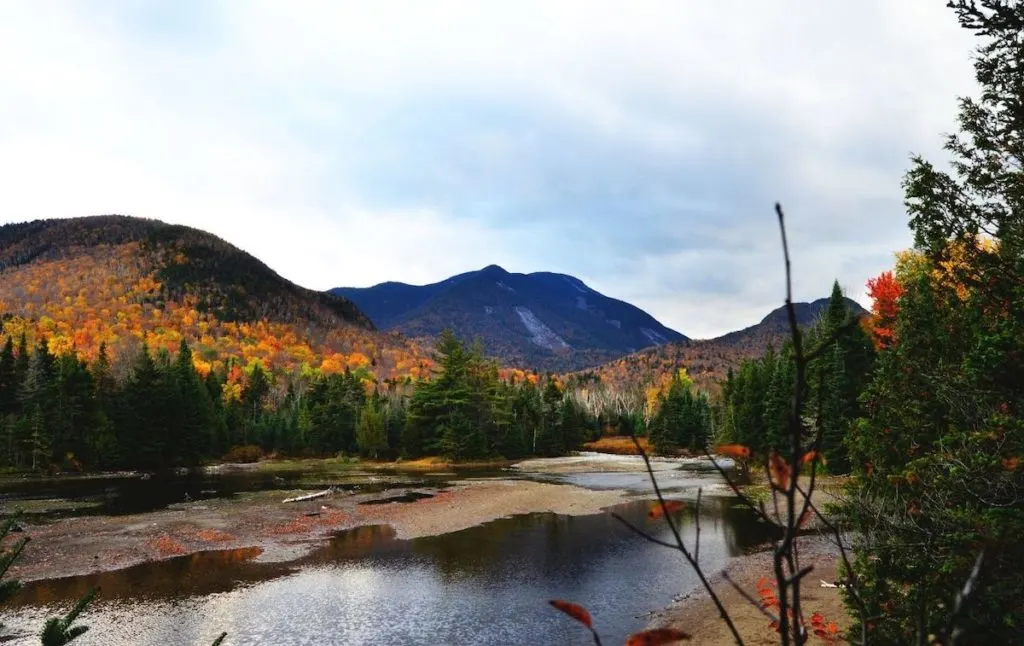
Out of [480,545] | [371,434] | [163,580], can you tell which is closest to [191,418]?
[371,434]

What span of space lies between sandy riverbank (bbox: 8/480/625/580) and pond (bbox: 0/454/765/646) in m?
1.46

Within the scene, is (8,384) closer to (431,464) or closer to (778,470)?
(431,464)

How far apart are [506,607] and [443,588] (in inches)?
119

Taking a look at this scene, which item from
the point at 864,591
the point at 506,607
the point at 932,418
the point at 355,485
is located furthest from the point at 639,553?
the point at 355,485

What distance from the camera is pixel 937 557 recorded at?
11.0 m

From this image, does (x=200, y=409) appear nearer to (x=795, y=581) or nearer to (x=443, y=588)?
(x=443, y=588)

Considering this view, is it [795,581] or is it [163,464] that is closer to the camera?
[795,581]

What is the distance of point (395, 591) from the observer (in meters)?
22.5

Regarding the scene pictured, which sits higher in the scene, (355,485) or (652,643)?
(652,643)

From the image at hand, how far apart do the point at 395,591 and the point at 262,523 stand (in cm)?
1531

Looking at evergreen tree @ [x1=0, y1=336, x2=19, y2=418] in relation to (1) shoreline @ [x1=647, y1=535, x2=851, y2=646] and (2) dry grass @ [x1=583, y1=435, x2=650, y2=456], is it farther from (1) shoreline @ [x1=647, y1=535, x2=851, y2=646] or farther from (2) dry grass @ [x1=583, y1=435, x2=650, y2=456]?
(1) shoreline @ [x1=647, y1=535, x2=851, y2=646]

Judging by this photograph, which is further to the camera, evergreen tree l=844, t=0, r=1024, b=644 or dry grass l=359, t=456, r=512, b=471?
dry grass l=359, t=456, r=512, b=471

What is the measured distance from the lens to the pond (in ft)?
60.5

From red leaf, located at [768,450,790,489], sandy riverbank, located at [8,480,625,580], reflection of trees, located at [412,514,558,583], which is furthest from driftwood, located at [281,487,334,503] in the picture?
red leaf, located at [768,450,790,489]
